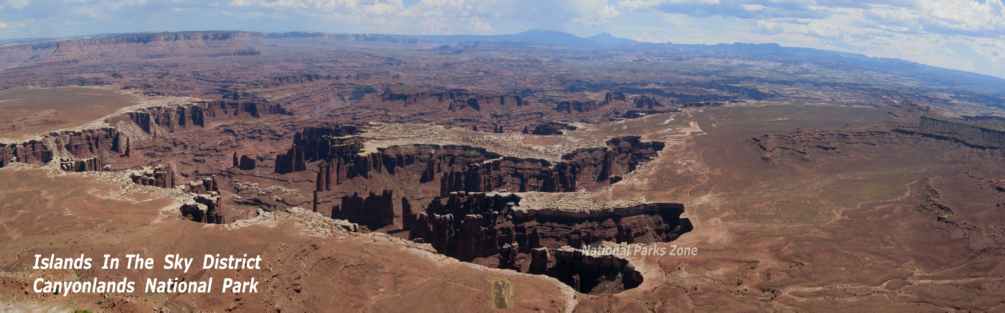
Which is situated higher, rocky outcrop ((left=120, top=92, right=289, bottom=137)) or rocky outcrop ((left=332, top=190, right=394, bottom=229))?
rocky outcrop ((left=120, top=92, right=289, bottom=137))

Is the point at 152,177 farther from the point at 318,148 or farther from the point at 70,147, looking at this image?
the point at 70,147

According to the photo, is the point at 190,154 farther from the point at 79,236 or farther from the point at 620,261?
the point at 620,261

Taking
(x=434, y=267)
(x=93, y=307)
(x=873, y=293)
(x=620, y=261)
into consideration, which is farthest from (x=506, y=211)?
(x=93, y=307)

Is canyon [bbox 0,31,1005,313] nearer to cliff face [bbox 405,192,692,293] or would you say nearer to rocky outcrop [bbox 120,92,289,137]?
cliff face [bbox 405,192,692,293]

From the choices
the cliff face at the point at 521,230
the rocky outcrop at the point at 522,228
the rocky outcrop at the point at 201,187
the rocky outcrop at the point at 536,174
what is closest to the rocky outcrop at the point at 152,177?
the rocky outcrop at the point at 201,187

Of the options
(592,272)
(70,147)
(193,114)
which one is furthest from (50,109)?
(592,272)

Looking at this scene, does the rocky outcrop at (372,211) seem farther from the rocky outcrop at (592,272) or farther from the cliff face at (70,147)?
the cliff face at (70,147)

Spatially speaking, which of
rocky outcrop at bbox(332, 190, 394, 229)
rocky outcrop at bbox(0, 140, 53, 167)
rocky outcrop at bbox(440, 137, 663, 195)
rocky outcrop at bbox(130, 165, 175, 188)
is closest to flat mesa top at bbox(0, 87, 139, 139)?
rocky outcrop at bbox(0, 140, 53, 167)
